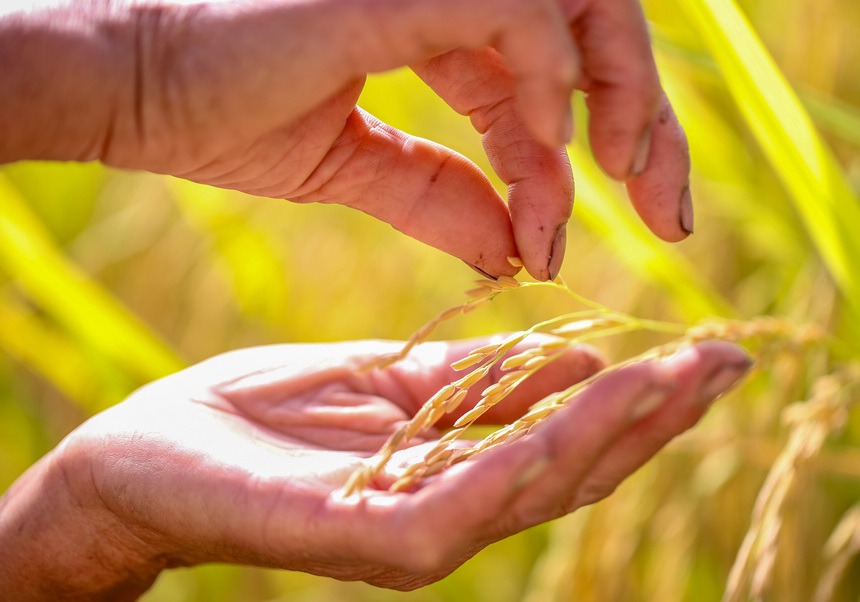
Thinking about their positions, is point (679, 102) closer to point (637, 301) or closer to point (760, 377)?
point (637, 301)

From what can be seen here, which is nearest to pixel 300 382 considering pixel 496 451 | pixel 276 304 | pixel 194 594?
pixel 496 451

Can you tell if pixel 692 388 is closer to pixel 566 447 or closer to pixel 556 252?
pixel 566 447

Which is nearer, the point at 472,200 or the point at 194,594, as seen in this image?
the point at 472,200

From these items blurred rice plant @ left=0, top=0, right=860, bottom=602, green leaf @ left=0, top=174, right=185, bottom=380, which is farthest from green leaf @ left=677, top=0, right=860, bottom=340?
green leaf @ left=0, top=174, right=185, bottom=380

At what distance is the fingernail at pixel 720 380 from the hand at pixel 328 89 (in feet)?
0.64

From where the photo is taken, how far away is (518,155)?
661 mm

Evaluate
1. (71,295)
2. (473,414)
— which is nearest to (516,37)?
(473,414)

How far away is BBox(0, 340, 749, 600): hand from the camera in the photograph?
46cm

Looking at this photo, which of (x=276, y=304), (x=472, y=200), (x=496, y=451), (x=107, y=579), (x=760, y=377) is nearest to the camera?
(x=496, y=451)

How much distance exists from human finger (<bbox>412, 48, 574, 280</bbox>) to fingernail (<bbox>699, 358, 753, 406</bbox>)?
21 cm

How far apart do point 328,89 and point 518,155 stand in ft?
0.71

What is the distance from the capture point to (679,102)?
1149 millimetres

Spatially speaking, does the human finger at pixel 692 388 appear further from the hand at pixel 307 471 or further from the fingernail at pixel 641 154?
the fingernail at pixel 641 154

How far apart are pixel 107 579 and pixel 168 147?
56 centimetres
